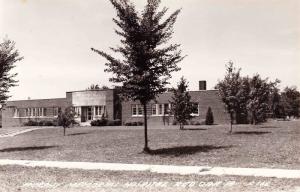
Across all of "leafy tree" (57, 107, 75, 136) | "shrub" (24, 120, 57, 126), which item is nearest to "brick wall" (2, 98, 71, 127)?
"shrub" (24, 120, 57, 126)

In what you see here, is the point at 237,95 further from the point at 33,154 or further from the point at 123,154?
the point at 33,154

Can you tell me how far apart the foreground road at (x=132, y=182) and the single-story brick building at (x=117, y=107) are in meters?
28.8

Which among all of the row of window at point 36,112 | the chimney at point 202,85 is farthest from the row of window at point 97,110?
the chimney at point 202,85

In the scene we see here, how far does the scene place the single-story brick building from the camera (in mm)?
45000

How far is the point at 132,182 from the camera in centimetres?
1171

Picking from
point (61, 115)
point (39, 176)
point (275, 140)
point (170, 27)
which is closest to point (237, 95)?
point (275, 140)

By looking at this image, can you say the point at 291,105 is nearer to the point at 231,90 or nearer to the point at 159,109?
the point at 159,109

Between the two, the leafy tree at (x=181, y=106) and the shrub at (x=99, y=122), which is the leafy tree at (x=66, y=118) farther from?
the shrub at (x=99, y=122)

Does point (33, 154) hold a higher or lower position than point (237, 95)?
lower

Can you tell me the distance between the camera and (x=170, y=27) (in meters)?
19.0

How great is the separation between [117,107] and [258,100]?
→ 18.4m

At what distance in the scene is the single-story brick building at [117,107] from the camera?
45.0 meters

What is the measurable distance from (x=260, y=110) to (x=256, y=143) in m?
15.0

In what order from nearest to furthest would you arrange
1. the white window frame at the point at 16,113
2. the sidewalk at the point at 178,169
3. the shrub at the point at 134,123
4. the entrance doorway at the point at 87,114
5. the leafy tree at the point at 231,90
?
1. the sidewalk at the point at 178,169
2. the leafy tree at the point at 231,90
3. the shrub at the point at 134,123
4. the entrance doorway at the point at 87,114
5. the white window frame at the point at 16,113
